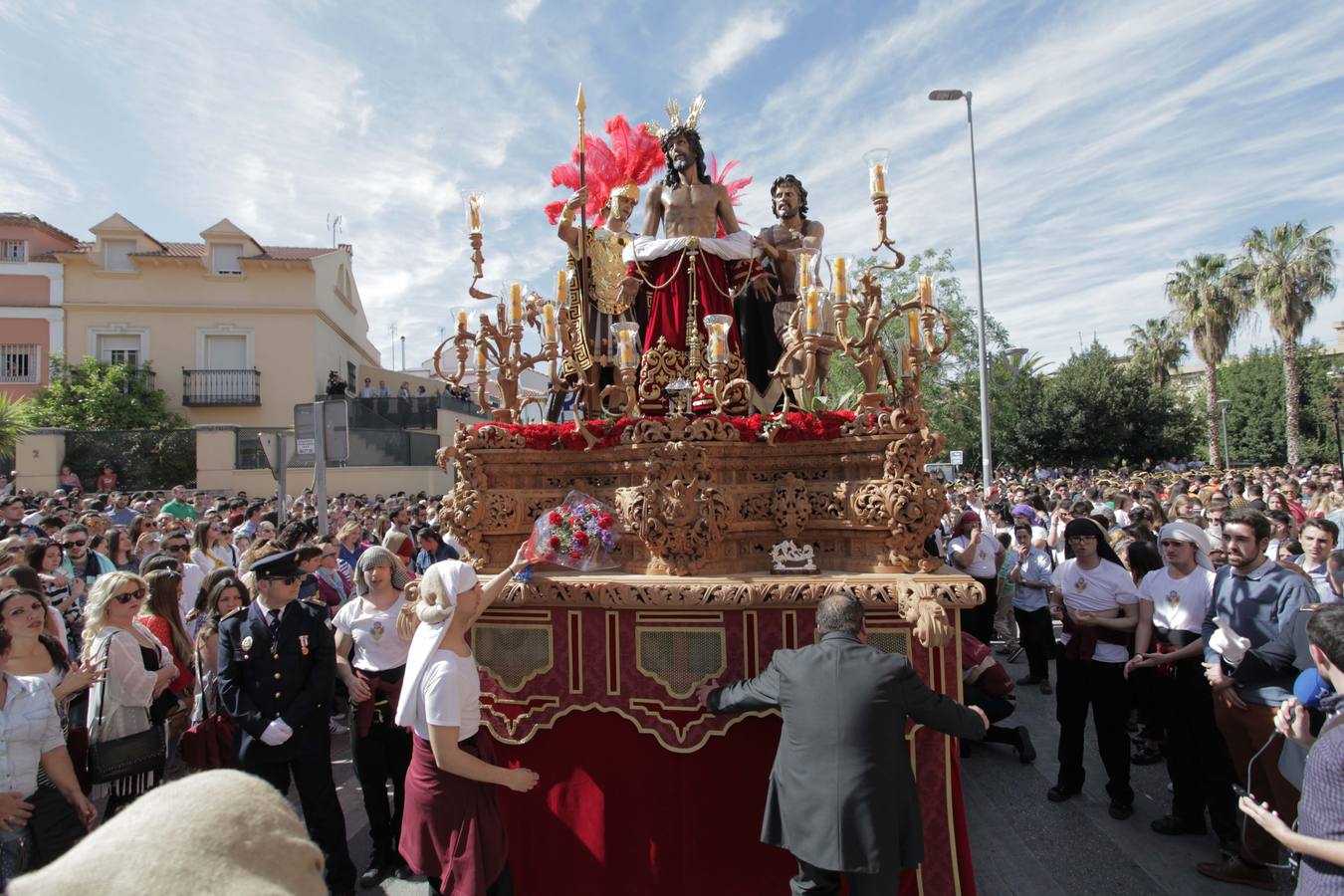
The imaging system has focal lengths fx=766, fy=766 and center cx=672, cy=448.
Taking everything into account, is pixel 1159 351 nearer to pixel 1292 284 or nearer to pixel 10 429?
pixel 1292 284

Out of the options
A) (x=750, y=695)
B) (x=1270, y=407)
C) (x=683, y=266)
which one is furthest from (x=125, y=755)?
(x=1270, y=407)

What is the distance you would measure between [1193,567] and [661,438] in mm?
3820

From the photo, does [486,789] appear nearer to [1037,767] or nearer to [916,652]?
[916,652]

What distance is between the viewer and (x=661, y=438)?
4113 millimetres

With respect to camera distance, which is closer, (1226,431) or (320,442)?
(320,442)

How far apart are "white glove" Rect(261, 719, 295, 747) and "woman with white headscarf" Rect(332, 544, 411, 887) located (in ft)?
1.60

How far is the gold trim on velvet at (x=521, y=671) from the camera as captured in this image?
4164 millimetres

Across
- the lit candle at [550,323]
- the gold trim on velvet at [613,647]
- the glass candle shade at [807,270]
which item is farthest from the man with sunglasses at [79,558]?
the glass candle shade at [807,270]

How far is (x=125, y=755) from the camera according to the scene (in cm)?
399

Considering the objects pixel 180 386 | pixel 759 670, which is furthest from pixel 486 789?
pixel 180 386

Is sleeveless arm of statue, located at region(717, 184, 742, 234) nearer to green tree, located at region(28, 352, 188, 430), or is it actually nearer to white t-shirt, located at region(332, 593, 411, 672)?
white t-shirt, located at region(332, 593, 411, 672)

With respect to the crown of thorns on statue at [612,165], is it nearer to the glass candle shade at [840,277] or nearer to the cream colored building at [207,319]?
the glass candle shade at [840,277]

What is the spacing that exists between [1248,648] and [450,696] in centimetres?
431

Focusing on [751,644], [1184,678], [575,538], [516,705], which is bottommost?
[1184,678]
